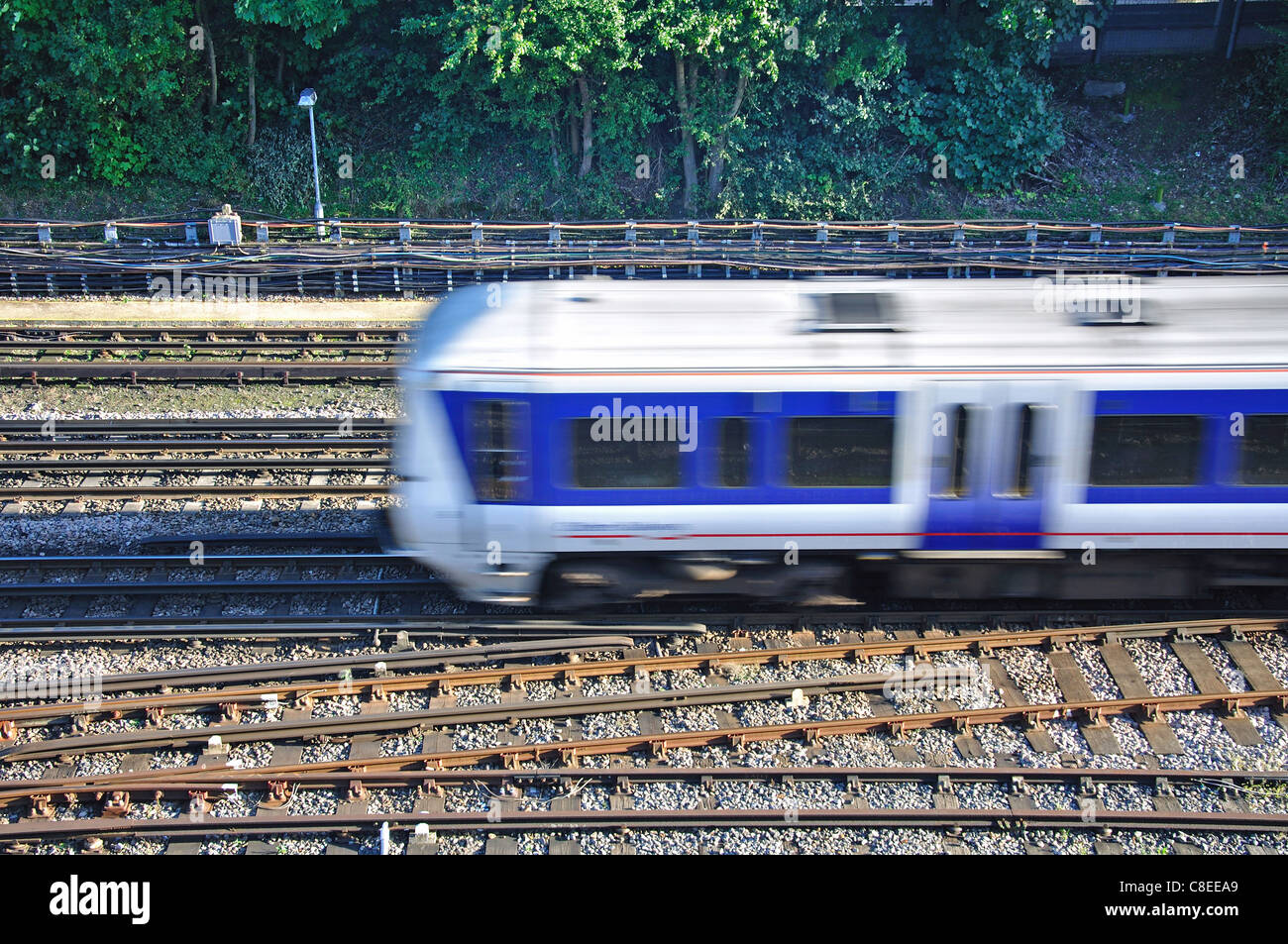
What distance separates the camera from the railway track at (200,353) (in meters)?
15.1

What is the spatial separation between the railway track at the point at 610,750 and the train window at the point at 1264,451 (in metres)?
1.56

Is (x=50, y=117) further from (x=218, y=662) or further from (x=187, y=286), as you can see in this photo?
(x=218, y=662)

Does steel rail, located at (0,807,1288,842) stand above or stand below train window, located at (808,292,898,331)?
below

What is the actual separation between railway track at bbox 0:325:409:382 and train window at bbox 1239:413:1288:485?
10832 mm

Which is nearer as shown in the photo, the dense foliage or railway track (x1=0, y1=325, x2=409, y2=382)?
railway track (x1=0, y1=325, x2=409, y2=382)

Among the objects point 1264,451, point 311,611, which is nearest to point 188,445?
point 311,611

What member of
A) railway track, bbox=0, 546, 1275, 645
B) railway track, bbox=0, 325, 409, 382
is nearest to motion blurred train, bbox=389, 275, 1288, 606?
railway track, bbox=0, 546, 1275, 645

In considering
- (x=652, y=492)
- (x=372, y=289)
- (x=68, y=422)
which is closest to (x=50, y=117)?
(x=372, y=289)

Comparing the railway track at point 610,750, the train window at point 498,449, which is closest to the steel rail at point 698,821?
the railway track at point 610,750

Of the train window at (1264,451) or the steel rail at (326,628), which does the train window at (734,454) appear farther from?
the train window at (1264,451)

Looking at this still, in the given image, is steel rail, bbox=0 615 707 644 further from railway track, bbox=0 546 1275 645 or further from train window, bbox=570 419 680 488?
train window, bbox=570 419 680 488

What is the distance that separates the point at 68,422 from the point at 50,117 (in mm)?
14425

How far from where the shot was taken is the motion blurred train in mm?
8578

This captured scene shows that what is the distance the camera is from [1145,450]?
884 cm
